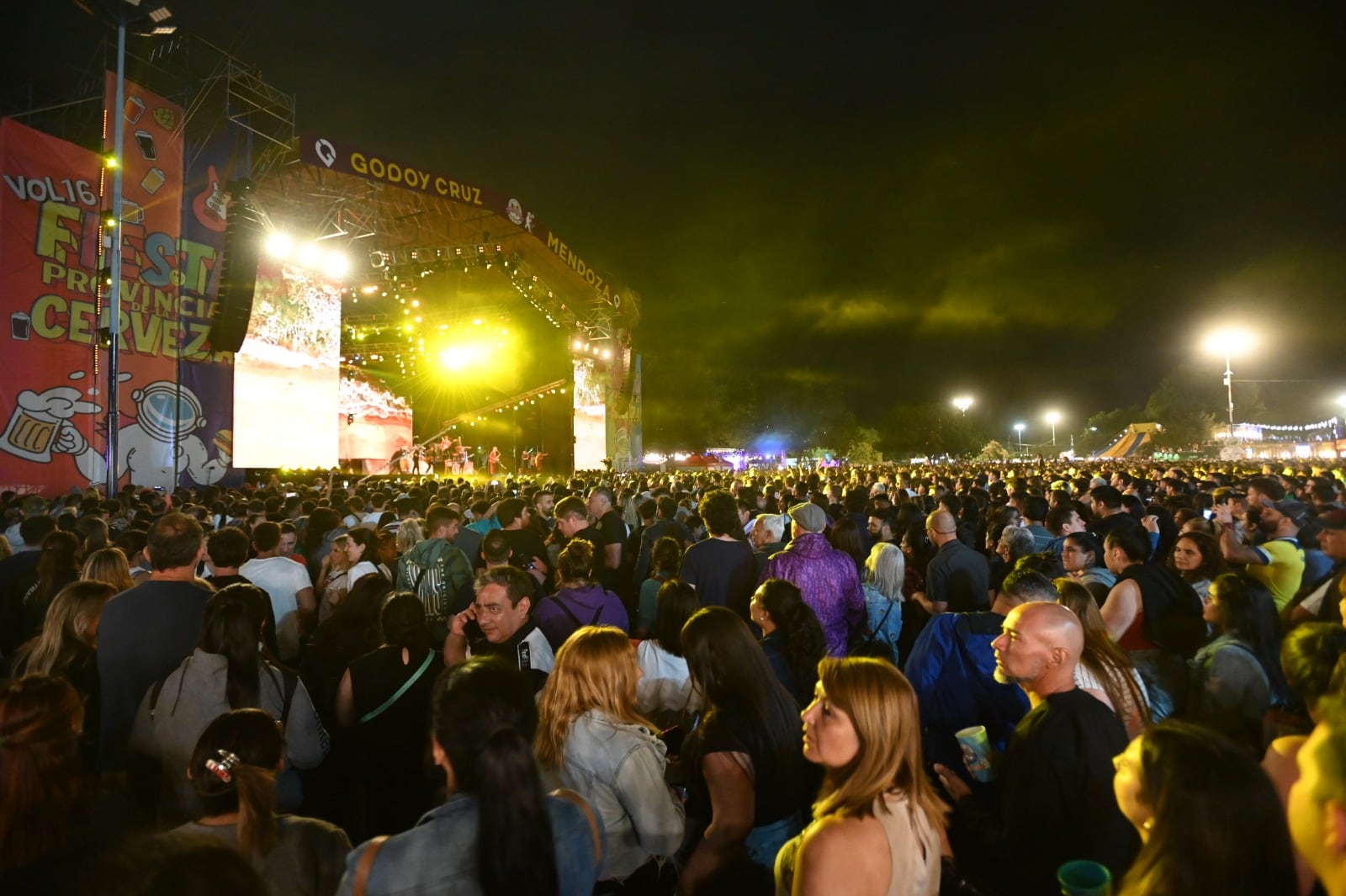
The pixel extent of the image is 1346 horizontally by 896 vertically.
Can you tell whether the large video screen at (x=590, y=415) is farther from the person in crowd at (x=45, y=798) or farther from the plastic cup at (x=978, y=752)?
the person in crowd at (x=45, y=798)

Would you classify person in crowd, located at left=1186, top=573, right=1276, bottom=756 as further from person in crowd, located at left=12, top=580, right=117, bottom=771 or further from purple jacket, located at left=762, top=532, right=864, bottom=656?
person in crowd, located at left=12, top=580, right=117, bottom=771

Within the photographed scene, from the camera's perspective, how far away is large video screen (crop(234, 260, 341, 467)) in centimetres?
1778

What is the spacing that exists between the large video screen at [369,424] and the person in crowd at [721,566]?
25161 millimetres

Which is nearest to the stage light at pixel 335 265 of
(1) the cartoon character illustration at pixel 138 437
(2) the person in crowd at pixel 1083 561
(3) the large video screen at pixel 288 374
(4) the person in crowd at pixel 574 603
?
(3) the large video screen at pixel 288 374

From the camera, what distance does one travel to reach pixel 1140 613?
3.81 metres

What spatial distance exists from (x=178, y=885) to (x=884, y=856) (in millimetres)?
1438

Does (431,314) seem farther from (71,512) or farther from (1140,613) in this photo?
(1140,613)

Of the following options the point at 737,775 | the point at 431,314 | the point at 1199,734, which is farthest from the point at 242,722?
the point at 431,314

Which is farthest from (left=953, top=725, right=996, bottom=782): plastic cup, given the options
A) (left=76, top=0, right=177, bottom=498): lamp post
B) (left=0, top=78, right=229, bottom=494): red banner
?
(left=0, top=78, right=229, bottom=494): red banner

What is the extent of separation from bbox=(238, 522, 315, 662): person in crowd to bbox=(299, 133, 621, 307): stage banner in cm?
1424

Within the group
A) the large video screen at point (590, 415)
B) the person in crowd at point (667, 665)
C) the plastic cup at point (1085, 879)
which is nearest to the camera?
the plastic cup at point (1085, 879)

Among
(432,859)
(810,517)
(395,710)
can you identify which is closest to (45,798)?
(432,859)

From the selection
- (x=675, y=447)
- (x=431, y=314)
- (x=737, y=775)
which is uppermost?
(x=431, y=314)

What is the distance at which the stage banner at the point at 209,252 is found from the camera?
16.9m
